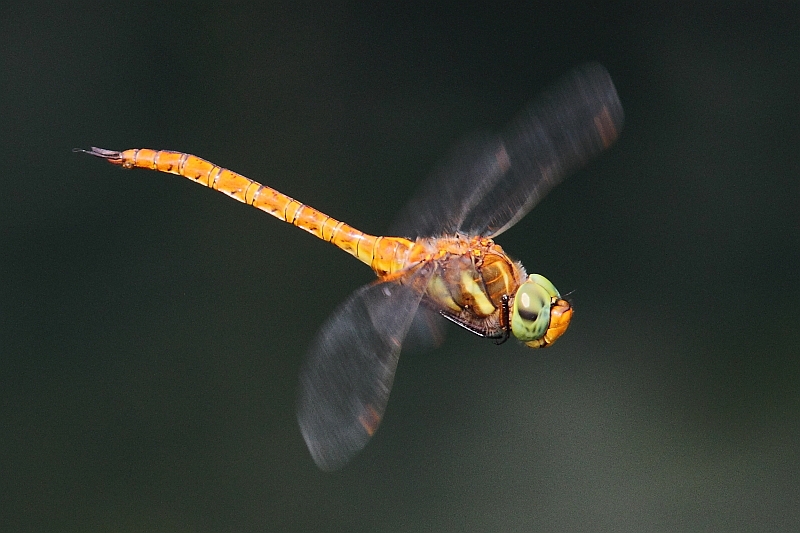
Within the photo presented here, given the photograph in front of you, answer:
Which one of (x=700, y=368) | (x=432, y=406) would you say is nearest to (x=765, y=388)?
(x=700, y=368)

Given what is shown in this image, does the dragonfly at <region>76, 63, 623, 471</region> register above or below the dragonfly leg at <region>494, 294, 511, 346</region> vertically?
above

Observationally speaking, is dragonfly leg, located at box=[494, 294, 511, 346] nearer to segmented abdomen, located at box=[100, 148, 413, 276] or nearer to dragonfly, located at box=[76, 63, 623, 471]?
dragonfly, located at box=[76, 63, 623, 471]

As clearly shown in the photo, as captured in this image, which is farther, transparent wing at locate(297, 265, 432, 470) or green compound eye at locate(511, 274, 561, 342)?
green compound eye at locate(511, 274, 561, 342)

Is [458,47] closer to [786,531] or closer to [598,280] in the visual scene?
[598,280]

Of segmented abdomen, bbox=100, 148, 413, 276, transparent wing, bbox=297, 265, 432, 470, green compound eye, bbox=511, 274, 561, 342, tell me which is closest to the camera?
transparent wing, bbox=297, 265, 432, 470

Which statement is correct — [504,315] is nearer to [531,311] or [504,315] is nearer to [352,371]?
[531,311]

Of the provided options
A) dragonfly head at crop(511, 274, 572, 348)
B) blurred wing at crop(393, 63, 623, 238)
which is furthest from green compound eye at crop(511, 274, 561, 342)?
blurred wing at crop(393, 63, 623, 238)

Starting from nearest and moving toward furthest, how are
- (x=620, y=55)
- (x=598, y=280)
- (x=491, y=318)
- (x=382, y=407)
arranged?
(x=382, y=407) < (x=491, y=318) < (x=598, y=280) < (x=620, y=55)

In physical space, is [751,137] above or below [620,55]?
below
